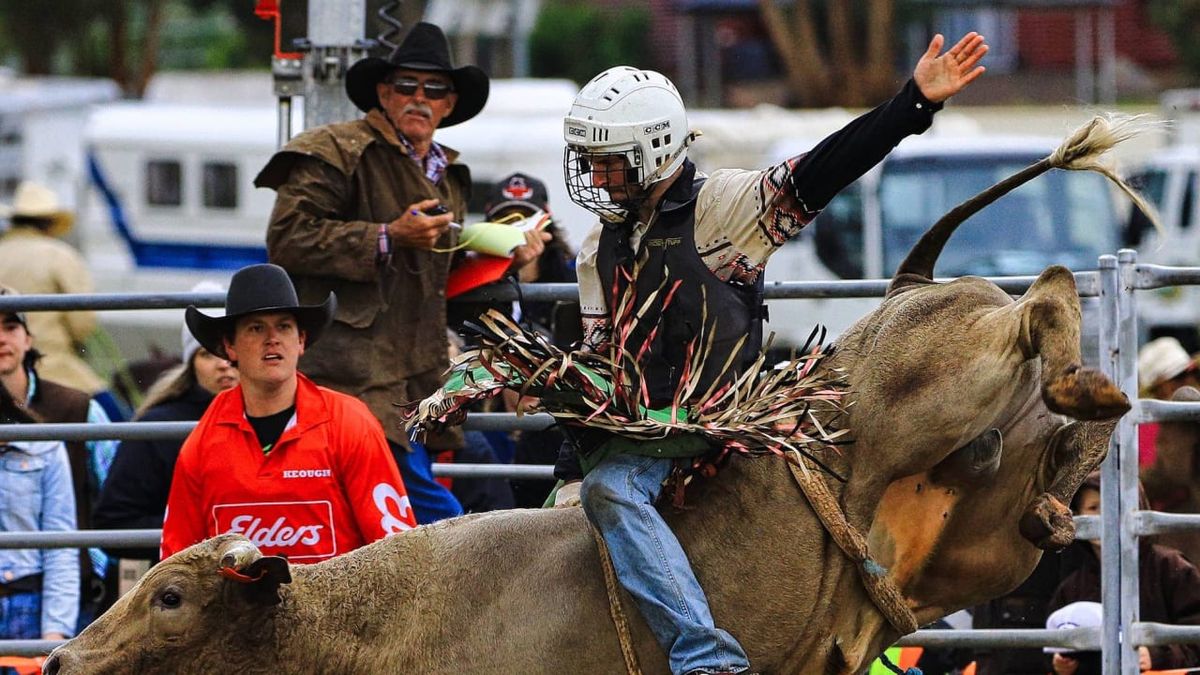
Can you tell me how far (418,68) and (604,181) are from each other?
6.98ft

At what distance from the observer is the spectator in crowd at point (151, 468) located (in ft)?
22.5

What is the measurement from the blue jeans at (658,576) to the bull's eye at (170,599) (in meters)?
1.07

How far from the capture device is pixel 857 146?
442cm

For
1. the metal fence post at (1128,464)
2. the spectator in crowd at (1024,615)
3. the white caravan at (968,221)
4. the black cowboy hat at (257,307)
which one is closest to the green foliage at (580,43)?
the white caravan at (968,221)

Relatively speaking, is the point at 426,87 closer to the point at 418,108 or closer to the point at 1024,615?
the point at 418,108

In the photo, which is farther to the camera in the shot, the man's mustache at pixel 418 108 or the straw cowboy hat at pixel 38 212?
the straw cowboy hat at pixel 38 212

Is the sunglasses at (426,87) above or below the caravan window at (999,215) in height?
above

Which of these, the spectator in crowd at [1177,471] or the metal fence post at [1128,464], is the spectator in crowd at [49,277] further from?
the metal fence post at [1128,464]

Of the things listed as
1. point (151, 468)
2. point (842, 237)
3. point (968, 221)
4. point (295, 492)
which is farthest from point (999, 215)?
point (295, 492)

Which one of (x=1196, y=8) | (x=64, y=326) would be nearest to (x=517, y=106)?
(x=64, y=326)

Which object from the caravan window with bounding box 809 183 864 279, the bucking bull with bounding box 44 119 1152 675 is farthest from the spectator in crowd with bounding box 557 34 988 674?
the caravan window with bounding box 809 183 864 279

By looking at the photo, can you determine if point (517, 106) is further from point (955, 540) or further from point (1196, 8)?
point (1196, 8)

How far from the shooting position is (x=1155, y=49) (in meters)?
38.3

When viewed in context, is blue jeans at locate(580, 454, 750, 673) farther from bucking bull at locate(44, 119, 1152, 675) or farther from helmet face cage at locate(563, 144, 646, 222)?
helmet face cage at locate(563, 144, 646, 222)
